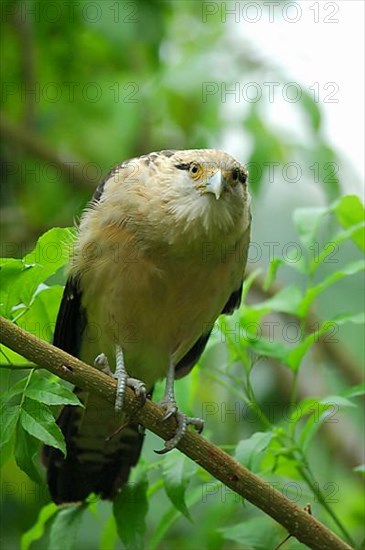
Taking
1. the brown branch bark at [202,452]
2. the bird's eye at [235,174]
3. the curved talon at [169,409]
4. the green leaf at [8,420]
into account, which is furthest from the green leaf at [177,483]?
the bird's eye at [235,174]

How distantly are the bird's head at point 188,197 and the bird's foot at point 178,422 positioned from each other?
1.91 feet

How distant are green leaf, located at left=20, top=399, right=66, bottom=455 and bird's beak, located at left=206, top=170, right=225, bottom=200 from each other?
3.46 ft

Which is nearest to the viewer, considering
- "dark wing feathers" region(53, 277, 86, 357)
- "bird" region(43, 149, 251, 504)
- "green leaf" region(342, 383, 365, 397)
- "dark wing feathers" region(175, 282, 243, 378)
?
"green leaf" region(342, 383, 365, 397)

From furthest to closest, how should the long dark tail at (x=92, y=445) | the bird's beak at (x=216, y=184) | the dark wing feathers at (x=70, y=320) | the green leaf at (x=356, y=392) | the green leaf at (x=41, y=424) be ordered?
1. the long dark tail at (x=92, y=445)
2. the dark wing feathers at (x=70, y=320)
3. the bird's beak at (x=216, y=184)
4. the green leaf at (x=356, y=392)
5. the green leaf at (x=41, y=424)

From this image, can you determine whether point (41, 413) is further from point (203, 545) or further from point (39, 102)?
point (39, 102)

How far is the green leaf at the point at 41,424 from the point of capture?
2447 millimetres

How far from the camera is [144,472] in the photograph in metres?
3.18

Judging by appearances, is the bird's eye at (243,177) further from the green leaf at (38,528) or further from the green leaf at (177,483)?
the green leaf at (38,528)

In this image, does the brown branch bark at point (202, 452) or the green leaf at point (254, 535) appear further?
the green leaf at point (254, 535)

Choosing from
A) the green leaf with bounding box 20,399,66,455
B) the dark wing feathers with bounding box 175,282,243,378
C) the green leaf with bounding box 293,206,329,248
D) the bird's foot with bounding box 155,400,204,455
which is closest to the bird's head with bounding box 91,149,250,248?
the green leaf with bounding box 293,206,329,248

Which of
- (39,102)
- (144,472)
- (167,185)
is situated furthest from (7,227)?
(144,472)

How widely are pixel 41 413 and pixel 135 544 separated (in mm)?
637

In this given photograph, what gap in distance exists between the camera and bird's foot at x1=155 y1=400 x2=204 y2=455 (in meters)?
2.86

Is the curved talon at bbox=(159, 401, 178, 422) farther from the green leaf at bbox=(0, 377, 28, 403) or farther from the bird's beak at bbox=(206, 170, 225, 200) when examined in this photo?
the bird's beak at bbox=(206, 170, 225, 200)
